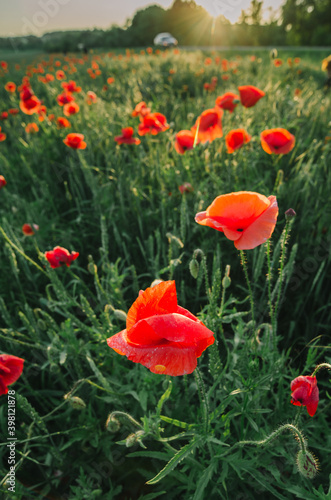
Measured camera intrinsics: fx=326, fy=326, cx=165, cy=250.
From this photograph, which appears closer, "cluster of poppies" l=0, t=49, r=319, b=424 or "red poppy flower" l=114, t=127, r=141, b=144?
"cluster of poppies" l=0, t=49, r=319, b=424

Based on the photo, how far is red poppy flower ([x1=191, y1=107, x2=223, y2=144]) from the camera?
2.00 m

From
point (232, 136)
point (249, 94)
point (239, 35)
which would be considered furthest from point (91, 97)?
point (239, 35)

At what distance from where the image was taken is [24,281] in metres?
2.10

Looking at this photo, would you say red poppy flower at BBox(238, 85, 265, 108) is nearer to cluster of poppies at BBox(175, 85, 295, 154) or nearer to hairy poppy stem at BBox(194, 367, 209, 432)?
cluster of poppies at BBox(175, 85, 295, 154)

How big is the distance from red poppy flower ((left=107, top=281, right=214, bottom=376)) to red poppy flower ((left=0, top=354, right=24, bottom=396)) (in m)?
0.52

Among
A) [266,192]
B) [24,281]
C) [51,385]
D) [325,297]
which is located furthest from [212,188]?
[51,385]

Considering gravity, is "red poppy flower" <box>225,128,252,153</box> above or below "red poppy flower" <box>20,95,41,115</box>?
below

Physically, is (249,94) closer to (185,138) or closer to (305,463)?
(185,138)

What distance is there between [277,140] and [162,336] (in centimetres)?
147

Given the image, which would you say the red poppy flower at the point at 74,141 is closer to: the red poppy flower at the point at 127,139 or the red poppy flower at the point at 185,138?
the red poppy flower at the point at 127,139

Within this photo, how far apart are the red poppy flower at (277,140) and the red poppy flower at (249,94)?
665 millimetres

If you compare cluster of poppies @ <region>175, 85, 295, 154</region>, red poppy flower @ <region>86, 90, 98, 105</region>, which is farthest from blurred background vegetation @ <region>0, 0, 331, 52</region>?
cluster of poppies @ <region>175, 85, 295, 154</region>

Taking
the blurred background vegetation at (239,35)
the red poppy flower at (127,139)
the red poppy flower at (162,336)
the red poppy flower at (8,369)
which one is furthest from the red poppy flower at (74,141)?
the blurred background vegetation at (239,35)

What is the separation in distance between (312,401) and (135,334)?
0.59m
